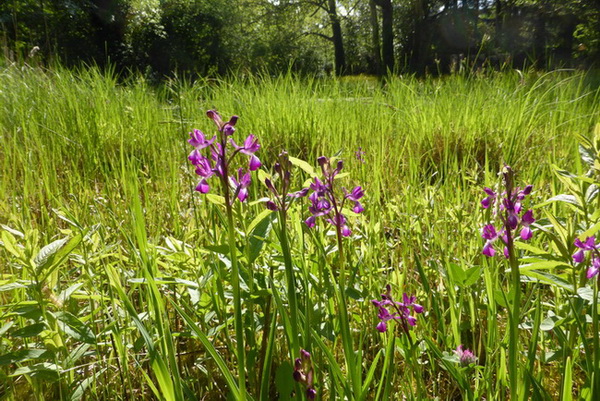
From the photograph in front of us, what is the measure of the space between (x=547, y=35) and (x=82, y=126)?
20.3 metres

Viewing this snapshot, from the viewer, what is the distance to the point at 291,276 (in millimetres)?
622

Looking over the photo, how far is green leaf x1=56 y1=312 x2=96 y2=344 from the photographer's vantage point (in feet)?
2.95

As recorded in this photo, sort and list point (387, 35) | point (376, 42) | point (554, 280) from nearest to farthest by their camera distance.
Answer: point (554, 280)
point (387, 35)
point (376, 42)

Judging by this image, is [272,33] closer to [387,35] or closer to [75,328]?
[387,35]

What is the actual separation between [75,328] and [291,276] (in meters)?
0.56

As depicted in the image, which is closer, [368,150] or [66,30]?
[368,150]

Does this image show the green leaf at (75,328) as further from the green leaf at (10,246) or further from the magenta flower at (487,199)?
the magenta flower at (487,199)

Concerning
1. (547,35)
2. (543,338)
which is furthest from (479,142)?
(547,35)

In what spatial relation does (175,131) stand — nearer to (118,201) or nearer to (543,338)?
(118,201)

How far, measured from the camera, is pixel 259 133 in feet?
9.21

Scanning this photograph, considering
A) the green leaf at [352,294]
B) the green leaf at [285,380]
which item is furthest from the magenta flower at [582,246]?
the green leaf at [285,380]

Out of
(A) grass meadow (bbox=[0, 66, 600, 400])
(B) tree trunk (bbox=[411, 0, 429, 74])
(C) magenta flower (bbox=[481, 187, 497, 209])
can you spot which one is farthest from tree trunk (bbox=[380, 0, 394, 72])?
(C) magenta flower (bbox=[481, 187, 497, 209])

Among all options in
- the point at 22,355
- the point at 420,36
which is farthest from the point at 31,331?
the point at 420,36

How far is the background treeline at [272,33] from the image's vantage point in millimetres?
11602
